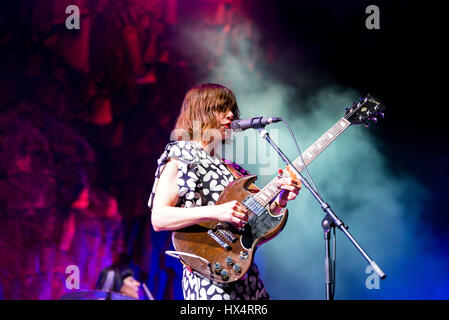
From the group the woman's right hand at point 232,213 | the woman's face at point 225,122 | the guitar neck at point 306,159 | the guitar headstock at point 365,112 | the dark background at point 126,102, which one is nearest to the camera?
the woman's right hand at point 232,213

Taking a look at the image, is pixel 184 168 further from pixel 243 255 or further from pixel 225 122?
pixel 243 255

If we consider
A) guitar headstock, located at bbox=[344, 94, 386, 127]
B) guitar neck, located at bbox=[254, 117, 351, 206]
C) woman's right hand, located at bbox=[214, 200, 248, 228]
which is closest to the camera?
woman's right hand, located at bbox=[214, 200, 248, 228]

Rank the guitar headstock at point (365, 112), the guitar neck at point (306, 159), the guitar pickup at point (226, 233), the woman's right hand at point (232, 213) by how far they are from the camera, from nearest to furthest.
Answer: the woman's right hand at point (232, 213)
the guitar pickup at point (226, 233)
the guitar neck at point (306, 159)
the guitar headstock at point (365, 112)

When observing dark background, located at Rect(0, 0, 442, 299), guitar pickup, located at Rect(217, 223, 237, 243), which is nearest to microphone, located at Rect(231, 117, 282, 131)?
guitar pickup, located at Rect(217, 223, 237, 243)

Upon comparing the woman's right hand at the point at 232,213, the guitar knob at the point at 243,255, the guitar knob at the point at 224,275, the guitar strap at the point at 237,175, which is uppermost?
the guitar strap at the point at 237,175

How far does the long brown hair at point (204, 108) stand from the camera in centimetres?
222

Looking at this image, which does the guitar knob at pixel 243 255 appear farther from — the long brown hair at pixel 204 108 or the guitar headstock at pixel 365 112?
the guitar headstock at pixel 365 112

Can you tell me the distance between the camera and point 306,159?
2.20 m

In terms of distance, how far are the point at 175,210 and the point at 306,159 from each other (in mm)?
712

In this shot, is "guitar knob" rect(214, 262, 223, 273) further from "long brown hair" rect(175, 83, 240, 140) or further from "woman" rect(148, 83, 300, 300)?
"long brown hair" rect(175, 83, 240, 140)

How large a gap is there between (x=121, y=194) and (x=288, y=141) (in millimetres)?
1676

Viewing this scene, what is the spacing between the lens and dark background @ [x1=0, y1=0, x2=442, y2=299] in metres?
4.17

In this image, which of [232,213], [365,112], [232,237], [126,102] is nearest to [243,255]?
[232,237]

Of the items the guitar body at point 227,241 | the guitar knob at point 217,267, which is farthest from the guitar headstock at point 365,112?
the guitar knob at point 217,267
